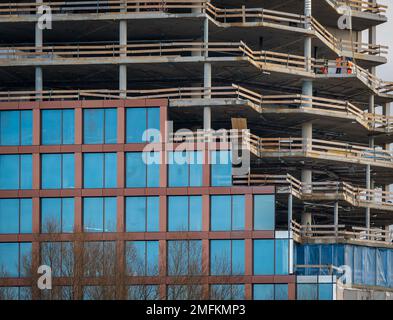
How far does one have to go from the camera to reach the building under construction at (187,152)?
125 m

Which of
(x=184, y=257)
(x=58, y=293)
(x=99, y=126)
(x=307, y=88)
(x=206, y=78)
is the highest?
(x=206, y=78)

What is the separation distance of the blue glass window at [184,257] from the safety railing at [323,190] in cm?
686

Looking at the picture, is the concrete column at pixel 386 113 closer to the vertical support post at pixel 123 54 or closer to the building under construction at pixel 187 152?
the building under construction at pixel 187 152

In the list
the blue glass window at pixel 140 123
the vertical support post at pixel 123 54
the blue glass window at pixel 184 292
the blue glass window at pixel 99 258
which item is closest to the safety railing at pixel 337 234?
the blue glass window at pixel 184 292

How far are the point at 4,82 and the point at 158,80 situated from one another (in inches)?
518

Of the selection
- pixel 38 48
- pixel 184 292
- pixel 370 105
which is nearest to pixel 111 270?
pixel 184 292

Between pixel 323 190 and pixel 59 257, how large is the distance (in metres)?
27.0

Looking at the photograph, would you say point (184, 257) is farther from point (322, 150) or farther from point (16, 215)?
point (322, 150)

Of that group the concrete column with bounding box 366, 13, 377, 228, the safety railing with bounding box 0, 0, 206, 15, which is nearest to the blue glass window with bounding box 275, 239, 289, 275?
the concrete column with bounding box 366, 13, 377, 228

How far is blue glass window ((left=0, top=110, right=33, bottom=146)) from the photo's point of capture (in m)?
130

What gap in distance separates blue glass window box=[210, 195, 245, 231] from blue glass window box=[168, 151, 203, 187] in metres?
2.03

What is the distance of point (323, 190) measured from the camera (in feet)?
461
